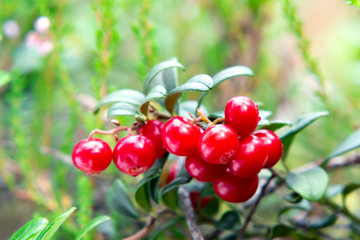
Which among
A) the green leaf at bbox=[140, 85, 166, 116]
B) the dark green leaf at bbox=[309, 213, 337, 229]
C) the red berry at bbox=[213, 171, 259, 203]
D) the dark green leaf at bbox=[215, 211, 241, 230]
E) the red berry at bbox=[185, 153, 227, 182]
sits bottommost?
the dark green leaf at bbox=[309, 213, 337, 229]

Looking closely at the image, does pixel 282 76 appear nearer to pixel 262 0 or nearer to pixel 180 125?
pixel 262 0

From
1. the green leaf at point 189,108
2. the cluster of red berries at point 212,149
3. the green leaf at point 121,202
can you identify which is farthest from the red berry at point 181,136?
the green leaf at point 121,202

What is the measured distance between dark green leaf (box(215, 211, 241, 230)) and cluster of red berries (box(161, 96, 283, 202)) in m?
0.12

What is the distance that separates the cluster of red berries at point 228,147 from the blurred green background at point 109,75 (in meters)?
0.30

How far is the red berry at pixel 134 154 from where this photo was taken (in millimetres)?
407

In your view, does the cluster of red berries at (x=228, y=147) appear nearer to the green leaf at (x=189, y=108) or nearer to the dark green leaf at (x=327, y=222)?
the green leaf at (x=189, y=108)

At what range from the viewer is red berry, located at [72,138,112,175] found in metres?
0.42

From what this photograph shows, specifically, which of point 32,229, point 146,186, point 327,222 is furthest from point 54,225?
point 327,222

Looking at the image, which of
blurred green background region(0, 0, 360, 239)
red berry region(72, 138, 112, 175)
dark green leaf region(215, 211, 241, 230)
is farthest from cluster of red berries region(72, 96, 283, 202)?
blurred green background region(0, 0, 360, 239)

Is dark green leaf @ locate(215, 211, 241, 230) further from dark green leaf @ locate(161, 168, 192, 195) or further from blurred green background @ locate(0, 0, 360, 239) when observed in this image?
blurred green background @ locate(0, 0, 360, 239)

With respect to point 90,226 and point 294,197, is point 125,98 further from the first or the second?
point 294,197

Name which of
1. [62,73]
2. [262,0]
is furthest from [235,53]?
[62,73]

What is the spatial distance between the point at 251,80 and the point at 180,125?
2.67 ft

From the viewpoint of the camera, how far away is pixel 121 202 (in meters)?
0.57
